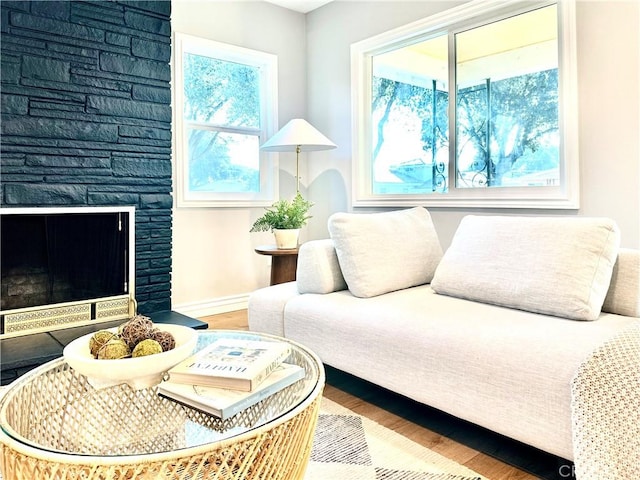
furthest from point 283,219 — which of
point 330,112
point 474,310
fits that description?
point 474,310

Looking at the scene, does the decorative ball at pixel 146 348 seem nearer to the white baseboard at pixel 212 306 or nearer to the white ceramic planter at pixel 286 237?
the white ceramic planter at pixel 286 237

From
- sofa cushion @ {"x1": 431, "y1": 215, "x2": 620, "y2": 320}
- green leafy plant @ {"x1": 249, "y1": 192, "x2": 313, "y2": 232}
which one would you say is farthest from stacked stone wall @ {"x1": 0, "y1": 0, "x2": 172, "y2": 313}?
sofa cushion @ {"x1": 431, "y1": 215, "x2": 620, "y2": 320}

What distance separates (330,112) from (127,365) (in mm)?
3227

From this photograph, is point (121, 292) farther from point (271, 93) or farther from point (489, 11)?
point (489, 11)

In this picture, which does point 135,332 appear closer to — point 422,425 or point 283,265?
point 422,425

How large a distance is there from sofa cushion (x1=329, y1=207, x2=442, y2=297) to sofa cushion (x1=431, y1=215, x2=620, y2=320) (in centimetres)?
24

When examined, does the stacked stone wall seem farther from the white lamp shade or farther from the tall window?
the white lamp shade

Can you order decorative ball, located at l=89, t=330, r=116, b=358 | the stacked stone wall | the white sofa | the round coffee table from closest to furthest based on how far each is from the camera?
the round coffee table
decorative ball, located at l=89, t=330, r=116, b=358
the white sofa
the stacked stone wall

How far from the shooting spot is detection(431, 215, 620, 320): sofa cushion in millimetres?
1641

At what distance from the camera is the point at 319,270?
221cm

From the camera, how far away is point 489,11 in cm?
280

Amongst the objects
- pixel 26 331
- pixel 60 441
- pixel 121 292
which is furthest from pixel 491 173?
pixel 26 331

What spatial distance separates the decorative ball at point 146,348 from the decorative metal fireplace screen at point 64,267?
185 centimetres
